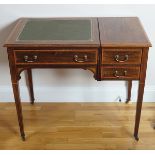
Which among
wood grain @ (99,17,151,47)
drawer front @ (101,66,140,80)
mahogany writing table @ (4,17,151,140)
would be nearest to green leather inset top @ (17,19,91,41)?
mahogany writing table @ (4,17,151,140)

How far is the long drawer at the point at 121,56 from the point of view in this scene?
63.8 inches

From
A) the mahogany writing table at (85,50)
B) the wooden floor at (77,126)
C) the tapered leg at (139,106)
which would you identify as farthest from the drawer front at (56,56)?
the wooden floor at (77,126)

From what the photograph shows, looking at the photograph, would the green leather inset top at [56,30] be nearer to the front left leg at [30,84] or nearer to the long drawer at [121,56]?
the long drawer at [121,56]

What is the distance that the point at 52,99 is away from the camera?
94.7 inches

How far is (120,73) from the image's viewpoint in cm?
170

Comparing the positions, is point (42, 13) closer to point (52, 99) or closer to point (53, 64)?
point (53, 64)

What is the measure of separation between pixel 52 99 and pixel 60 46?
0.89 metres

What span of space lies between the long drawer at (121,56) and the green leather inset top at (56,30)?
0.16 meters

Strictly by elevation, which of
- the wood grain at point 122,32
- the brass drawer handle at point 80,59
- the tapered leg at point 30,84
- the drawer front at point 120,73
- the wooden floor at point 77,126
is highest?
the wood grain at point 122,32

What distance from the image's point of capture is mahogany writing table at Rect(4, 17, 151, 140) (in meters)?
1.61

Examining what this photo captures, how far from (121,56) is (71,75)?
720 mm

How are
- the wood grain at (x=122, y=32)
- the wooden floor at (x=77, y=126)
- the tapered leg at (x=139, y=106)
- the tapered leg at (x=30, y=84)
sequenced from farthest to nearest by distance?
the tapered leg at (x=30, y=84), the wooden floor at (x=77, y=126), the tapered leg at (x=139, y=106), the wood grain at (x=122, y=32)

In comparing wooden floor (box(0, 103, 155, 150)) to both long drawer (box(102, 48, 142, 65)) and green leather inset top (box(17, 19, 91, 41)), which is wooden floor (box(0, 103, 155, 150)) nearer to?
long drawer (box(102, 48, 142, 65))

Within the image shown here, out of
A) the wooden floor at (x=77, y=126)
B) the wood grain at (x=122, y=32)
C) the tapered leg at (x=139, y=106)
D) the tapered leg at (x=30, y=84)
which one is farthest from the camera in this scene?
the tapered leg at (x=30, y=84)
